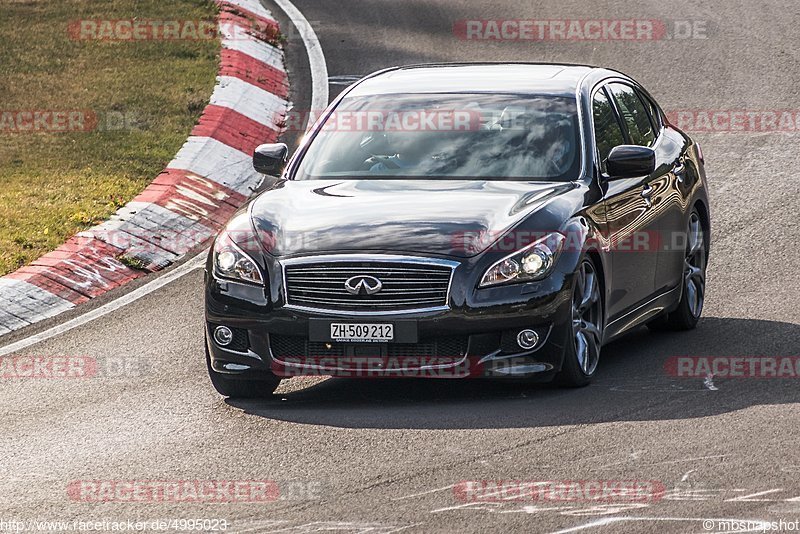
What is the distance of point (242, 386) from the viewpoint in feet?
29.1

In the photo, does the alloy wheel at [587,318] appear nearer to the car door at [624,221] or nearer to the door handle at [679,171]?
the car door at [624,221]

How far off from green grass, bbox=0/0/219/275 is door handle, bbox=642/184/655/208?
16.7 feet

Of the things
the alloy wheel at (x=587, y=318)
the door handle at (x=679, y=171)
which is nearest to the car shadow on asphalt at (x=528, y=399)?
the alloy wheel at (x=587, y=318)

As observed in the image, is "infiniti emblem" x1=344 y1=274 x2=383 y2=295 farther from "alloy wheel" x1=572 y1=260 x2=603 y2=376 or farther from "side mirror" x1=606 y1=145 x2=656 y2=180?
"side mirror" x1=606 y1=145 x2=656 y2=180

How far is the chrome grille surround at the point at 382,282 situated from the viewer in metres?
8.22

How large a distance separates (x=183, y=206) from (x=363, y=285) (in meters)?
5.93

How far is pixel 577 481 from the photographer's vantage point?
675cm

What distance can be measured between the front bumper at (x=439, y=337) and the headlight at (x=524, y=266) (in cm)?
4

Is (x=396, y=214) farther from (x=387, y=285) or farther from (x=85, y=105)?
(x=85, y=105)

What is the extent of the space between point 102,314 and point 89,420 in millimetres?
2788

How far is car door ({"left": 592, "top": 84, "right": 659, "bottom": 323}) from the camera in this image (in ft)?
30.6

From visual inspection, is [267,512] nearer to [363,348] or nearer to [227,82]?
[363,348]

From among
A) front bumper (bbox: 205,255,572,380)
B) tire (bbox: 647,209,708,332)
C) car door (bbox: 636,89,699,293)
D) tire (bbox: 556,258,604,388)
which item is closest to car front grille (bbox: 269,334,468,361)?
front bumper (bbox: 205,255,572,380)

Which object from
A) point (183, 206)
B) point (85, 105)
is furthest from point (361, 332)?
point (85, 105)
